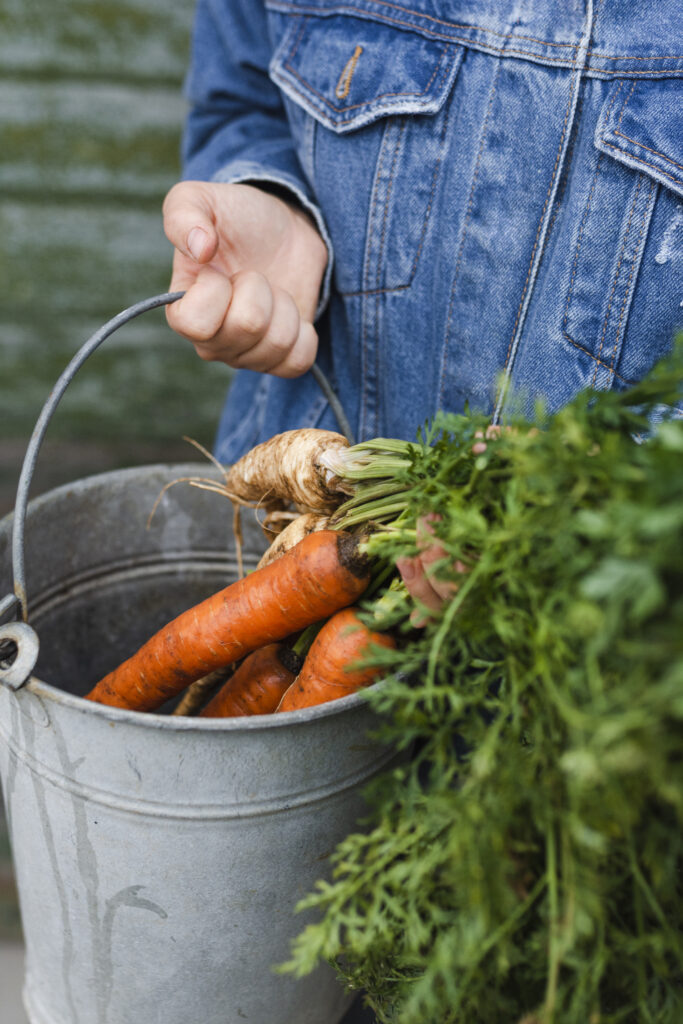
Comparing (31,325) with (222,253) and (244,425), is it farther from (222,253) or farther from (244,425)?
(222,253)

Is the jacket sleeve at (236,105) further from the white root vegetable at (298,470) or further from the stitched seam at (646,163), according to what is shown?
the stitched seam at (646,163)

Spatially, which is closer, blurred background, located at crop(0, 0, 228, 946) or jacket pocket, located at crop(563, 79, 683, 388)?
jacket pocket, located at crop(563, 79, 683, 388)

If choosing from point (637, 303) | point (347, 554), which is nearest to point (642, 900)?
point (347, 554)

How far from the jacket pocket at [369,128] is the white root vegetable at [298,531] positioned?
1.27 feet

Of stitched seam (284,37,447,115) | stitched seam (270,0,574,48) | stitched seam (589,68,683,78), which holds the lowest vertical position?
stitched seam (284,37,447,115)

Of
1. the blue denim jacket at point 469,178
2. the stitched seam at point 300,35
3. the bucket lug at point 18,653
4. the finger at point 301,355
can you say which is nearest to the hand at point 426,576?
the blue denim jacket at point 469,178

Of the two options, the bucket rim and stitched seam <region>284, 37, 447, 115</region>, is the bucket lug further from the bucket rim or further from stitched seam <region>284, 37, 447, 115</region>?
stitched seam <region>284, 37, 447, 115</region>

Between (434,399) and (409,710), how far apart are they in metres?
0.68

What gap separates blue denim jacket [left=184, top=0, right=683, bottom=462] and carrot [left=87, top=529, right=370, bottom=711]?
0.90 ft

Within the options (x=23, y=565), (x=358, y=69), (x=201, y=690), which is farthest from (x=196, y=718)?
(x=358, y=69)

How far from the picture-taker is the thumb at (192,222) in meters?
0.96

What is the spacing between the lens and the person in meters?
0.93

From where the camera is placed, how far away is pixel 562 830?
0.50 meters

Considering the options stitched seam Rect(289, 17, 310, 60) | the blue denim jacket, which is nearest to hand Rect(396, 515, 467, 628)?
the blue denim jacket
